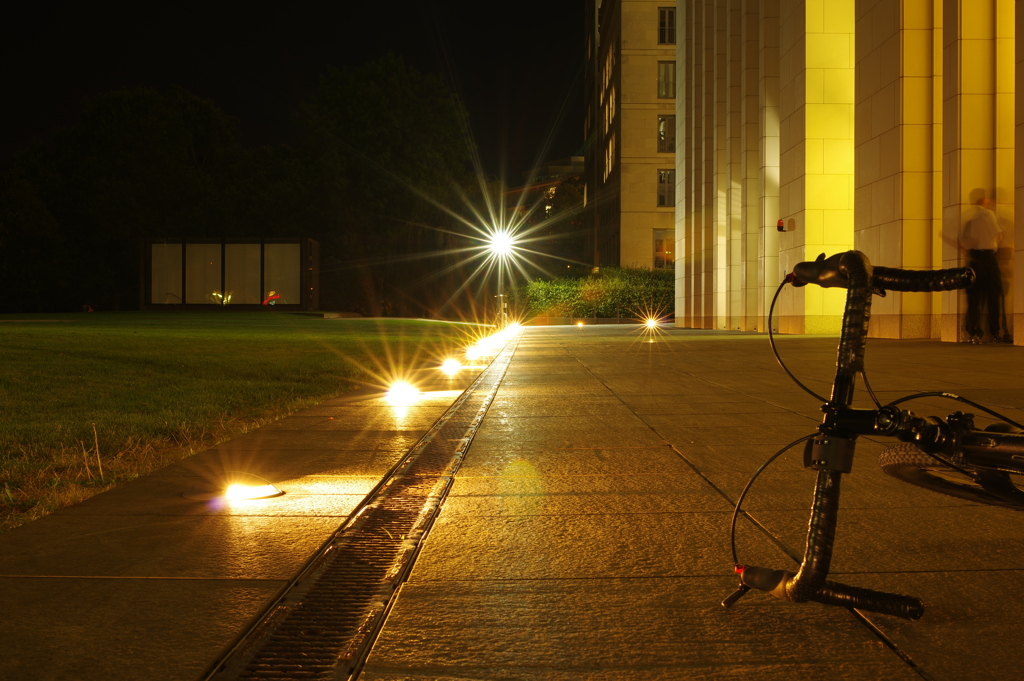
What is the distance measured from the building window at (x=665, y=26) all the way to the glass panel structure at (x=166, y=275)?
105ft

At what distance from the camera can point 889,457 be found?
10.3ft

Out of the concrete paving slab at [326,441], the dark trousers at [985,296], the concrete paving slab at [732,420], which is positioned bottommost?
the concrete paving slab at [326,441]

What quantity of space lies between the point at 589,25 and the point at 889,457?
90.2 metres

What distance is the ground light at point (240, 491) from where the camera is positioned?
5.26m

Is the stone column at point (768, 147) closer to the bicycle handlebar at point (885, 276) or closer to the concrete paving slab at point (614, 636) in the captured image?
the concrete paving slab at point (614, 636)

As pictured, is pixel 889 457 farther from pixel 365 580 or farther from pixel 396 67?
pixel 396 67

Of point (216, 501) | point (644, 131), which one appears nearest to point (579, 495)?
point (216, 501)

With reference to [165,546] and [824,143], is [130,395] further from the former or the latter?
[824,143]

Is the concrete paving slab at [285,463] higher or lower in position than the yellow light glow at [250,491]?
higher

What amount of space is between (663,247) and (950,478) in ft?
186

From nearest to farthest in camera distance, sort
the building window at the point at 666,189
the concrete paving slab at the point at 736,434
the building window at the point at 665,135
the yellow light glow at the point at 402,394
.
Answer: the concrete paving slab at the point at 736,434 < the yellow light glow at the point at 402,394 < the building window at the point at 665,135 < the building window at the point at 666,189

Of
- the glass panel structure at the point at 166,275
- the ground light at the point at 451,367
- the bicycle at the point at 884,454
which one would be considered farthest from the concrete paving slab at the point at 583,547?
the glass panel structure at the point at 166,275

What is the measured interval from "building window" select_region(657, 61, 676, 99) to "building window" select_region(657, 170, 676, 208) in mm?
4596

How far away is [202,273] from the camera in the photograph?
5834 cm
